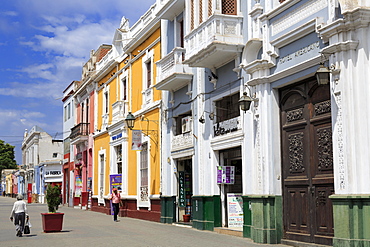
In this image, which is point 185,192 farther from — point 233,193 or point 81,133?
point 81,133

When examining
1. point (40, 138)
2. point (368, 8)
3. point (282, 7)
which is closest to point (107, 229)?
point (282, 7)

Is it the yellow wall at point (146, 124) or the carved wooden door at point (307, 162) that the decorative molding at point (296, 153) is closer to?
the carved wooden door at point (307, 162)

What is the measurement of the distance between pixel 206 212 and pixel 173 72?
16.5ft

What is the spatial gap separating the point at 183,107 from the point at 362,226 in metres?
10.1

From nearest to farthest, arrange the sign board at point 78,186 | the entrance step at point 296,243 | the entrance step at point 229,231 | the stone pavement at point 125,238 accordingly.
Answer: the entrance step at point 296,243 → the stone pavement at point 125,238 → the entrance step at point 229,231 → the sign board at point 78,186

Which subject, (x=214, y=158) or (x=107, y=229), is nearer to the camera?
(x=214, y=158)

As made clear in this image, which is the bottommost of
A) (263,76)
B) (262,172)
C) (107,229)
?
(107,229)

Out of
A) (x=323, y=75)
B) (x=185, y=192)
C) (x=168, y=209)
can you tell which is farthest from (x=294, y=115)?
(x=168, y=209)

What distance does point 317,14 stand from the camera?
35.0 feet

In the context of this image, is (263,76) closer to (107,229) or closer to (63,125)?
(107,229)

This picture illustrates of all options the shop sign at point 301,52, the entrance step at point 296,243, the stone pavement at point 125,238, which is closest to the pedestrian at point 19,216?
the stone pavement at point 125,238

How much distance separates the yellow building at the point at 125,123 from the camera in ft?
69.1

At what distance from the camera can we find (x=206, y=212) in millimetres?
15938

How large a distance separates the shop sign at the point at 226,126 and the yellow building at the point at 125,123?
5098 mm
